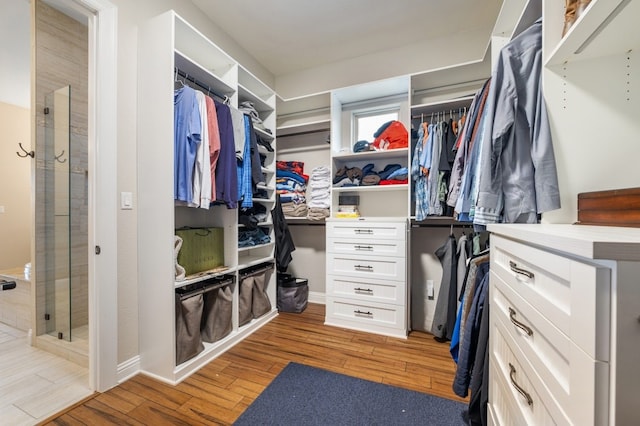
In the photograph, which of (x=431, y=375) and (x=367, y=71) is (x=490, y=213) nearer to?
(x=431, y=375)

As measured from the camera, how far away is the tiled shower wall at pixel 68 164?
187cm

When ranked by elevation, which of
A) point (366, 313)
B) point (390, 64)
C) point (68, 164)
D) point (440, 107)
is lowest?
point (366, 313)

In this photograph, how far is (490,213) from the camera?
3.92ft

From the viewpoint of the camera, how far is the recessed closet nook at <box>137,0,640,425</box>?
1.49ft

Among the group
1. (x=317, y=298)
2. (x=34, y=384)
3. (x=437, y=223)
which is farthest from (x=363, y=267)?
(x=34, y=384)

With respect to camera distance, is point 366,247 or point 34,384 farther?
point 366,247

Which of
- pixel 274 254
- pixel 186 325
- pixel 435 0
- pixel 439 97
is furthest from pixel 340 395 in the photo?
pixel 435 0

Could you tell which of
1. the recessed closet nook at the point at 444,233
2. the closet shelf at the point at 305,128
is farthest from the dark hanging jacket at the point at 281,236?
the closet shelf at the point at 305,128

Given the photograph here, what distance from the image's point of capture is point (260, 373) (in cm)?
169

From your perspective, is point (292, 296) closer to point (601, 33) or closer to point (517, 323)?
point (517, 323)

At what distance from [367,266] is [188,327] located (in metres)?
1.42

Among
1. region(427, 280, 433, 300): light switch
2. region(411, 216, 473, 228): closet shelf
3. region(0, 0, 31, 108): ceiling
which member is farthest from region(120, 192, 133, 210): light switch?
region(427, 280, 433, 300): light switch

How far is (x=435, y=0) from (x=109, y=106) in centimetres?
238

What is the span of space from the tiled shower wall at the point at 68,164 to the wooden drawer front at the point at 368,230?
1.89 metres
